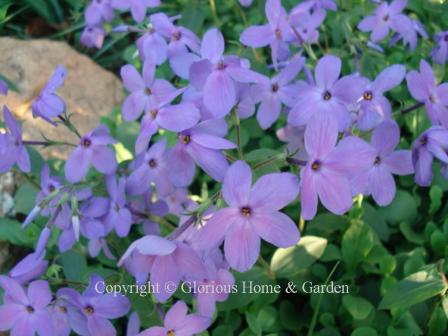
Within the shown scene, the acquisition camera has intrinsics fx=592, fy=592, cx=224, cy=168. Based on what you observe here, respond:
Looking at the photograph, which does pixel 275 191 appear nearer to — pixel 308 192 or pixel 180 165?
pixel 308 192

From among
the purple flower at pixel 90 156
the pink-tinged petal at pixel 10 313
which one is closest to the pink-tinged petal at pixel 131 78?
the purple flower at pixel 90 156

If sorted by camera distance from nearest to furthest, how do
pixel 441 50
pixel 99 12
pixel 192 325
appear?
pixel 192 325, pixel 441 50, pixel 99 12

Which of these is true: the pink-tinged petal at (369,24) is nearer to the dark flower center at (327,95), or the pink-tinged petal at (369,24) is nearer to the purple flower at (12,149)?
the dark flower center at (327,95)

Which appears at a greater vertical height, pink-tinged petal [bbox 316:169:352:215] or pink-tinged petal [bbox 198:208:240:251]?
pink-tinged petal [bbox 316:169:352:215]

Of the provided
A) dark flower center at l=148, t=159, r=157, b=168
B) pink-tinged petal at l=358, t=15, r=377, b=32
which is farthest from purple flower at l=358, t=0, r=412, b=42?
dark flower center at l=148, t=159, r=157, b=168

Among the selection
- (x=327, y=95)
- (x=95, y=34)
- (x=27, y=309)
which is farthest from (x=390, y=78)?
(x=95, y=34)

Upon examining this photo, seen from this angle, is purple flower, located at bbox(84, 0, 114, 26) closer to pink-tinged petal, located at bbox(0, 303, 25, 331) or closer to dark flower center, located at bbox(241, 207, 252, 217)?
pink-tinged petal, located at bbox(0, 303, 25, 331)
